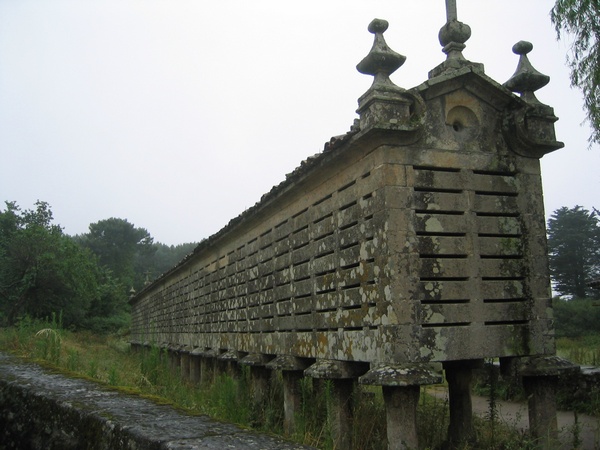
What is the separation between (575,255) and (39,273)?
3334 cm

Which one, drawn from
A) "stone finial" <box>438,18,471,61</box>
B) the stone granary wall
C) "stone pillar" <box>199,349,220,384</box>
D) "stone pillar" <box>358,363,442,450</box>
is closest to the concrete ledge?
"stone pillar" <box>358,363,442,450</box>

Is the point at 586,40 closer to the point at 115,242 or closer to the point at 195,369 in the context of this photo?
the point at 195,369

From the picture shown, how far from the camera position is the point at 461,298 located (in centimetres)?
584

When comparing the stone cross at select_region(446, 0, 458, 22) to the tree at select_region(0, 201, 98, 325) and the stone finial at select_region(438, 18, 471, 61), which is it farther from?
the tree at select_region(0, 201, 98, 325)

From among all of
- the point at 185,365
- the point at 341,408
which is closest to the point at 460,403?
the point at 341,408

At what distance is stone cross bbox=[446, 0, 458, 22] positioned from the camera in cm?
680

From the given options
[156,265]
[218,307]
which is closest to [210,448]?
[218,307]

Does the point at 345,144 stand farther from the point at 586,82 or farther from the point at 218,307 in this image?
the point at 586,82

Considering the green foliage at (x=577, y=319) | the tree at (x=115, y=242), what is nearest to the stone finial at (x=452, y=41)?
the green foliage at (x=577, y=319)

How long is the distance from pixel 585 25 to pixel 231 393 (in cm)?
1136

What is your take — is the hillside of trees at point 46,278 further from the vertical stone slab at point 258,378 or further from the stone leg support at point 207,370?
the vertical stone slab at point 258,378

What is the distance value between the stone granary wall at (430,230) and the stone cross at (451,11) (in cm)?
11

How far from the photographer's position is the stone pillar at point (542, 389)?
608 centimetres

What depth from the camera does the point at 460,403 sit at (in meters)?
7.17
